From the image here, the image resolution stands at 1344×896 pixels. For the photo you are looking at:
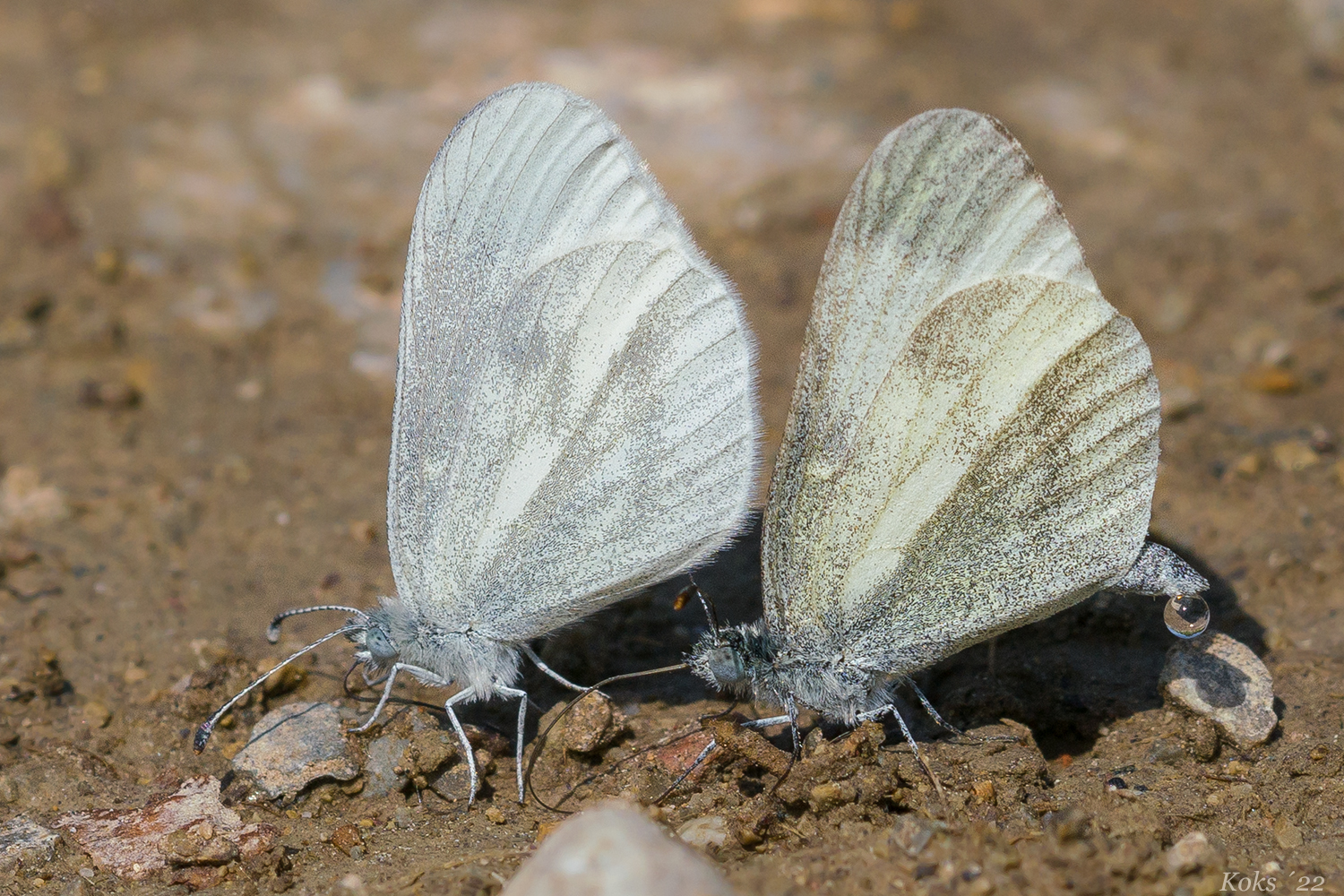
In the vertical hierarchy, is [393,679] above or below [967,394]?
below

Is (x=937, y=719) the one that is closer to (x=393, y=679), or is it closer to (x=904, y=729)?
(x=904, y=729)

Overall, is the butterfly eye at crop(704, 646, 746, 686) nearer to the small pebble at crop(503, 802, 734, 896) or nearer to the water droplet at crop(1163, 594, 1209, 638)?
the small pebble at crop(503, 802, 734, 896)

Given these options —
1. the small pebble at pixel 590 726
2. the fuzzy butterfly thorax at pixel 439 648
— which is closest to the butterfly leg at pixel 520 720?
the fuzzy butterfly thorax at pixel 439 648

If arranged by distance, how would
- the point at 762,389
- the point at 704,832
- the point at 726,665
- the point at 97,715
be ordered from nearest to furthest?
the point at 704,832 < the point at 726,665 < the point at 97,715 < the point at 762,389

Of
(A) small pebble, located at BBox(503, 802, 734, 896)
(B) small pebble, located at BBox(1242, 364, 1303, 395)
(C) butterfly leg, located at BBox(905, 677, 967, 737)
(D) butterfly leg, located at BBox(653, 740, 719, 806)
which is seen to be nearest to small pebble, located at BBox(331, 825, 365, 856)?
(D) butterfly leg, located at BBox(653, 740, 719, 806)

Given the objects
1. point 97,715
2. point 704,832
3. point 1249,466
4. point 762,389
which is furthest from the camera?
point 762,389

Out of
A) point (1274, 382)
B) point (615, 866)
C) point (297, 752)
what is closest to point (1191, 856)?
point (615, 866)

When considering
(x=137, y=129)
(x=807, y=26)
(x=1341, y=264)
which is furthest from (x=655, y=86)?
(x=1341, y=264)

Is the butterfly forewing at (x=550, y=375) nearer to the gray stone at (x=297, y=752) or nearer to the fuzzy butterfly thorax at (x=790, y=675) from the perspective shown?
the fuzzy butterfly thorax at (x=790, y=675)
